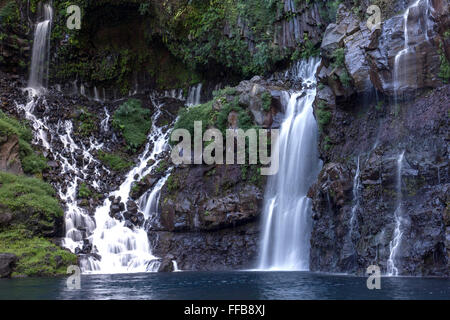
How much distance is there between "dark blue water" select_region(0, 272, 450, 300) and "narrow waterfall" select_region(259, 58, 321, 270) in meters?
4.41

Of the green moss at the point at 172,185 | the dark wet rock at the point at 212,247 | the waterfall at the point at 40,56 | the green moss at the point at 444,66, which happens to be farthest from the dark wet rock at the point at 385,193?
the waterfall at the point at 40,56

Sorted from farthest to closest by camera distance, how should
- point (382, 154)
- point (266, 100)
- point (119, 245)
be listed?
point (266, 100), point (119, 245), point (382, 154)

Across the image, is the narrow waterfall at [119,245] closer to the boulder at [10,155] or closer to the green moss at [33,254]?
the green moss at [33,254]

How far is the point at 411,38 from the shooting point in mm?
16891

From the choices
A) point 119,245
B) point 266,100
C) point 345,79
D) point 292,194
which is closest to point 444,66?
point 345,79

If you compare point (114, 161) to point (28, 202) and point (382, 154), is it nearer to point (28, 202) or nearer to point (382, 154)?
point (28, 202)

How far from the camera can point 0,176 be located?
20781mm

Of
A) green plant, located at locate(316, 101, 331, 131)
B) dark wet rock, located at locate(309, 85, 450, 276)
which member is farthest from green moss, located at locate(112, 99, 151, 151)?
dark wet rock, located at locate(309, 85, 450, 276)

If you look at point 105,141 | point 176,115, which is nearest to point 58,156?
point 105,141

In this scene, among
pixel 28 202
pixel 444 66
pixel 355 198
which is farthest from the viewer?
pixel 28 202

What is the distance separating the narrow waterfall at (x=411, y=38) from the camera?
653 inches

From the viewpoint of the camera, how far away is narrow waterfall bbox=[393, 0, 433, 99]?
54.4 feet

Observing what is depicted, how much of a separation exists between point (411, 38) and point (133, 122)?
1838cm
